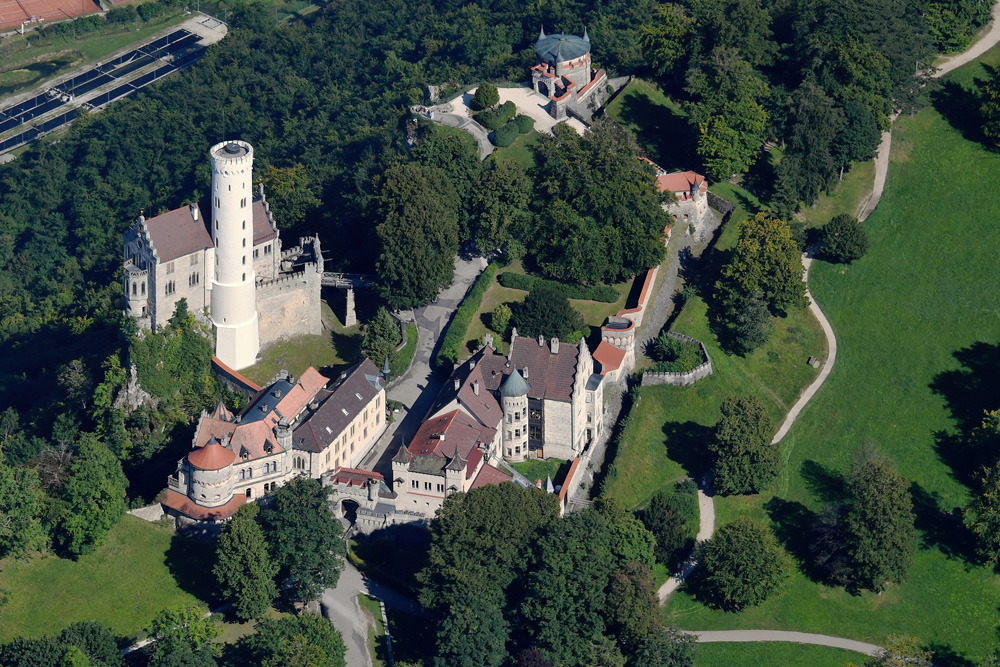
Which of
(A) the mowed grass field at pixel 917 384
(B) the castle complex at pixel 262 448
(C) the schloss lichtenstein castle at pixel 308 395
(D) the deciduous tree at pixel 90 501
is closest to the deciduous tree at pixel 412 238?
(C) the schloss lichtenstein castle at pixel 308 395

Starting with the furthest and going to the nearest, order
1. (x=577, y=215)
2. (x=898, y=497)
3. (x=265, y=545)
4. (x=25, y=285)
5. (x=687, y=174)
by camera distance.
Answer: (x=25, y=285) < (x=687, y=174) < (x=577, y=215) < (x=898, y=497) < (x=265, y=545)

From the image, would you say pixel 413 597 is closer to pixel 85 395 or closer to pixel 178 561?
pixel 178 561

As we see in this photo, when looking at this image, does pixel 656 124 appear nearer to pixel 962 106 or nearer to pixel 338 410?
pixel 962 106

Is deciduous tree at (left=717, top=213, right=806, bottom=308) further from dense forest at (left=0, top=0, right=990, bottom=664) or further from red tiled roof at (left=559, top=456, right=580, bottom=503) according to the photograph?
red tiled roof at (left=559, top=456, right=580, bottom=503)

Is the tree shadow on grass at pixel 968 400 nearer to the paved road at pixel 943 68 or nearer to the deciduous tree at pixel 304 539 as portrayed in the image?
the paved road at pixel 943 68

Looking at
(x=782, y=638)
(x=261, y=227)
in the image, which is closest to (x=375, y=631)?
(x=782, y=638)

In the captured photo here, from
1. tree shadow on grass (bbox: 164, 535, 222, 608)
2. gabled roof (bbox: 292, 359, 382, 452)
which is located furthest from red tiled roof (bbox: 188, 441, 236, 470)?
tree shadow on grass (bbox: 164, 535, 222, 608)

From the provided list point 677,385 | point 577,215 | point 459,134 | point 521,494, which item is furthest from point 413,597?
point 459,134
